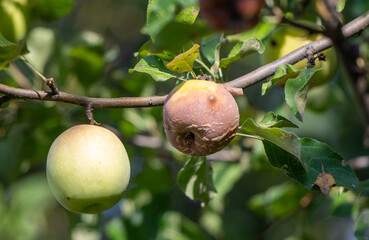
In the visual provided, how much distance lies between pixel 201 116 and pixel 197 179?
1.39 feet

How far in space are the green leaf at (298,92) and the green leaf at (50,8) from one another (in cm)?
97

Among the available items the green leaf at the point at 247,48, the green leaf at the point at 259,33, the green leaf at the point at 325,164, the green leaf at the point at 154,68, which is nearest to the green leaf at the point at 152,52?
the green leaf at the point at 154,68

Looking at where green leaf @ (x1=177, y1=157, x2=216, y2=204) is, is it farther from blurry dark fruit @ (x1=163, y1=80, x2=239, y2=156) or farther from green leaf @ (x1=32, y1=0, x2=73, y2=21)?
green leaf @ (x1=32, y1=0, x2=73, y2=21)

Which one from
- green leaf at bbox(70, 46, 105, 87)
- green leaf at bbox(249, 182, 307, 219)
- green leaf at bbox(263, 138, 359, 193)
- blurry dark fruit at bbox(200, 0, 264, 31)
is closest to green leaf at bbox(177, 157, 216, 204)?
green leaf at bbox(263, 138, 359, 193)

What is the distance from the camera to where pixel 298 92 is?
1.02 metres

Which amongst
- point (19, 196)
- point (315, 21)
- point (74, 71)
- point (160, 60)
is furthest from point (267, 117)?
point (19, 196)

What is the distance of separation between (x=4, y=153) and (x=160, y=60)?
101 centimetres

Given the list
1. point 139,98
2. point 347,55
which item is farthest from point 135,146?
point 347,55

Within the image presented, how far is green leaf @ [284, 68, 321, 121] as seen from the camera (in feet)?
3.34

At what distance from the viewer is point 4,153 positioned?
1.90 meters

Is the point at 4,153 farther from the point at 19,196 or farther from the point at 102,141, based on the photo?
the point at 19,196

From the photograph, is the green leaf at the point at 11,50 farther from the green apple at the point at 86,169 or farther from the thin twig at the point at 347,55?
the thin twig at the point at 347,55

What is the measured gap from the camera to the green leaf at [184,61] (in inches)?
41.8

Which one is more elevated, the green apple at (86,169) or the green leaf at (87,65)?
the green apple at (86,169)
